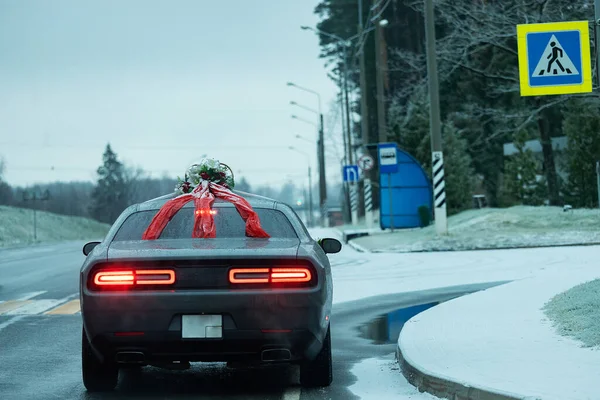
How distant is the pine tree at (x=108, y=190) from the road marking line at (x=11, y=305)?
116349 millimetres

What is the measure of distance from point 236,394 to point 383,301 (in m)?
7.77

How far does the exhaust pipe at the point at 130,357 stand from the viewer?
25.8 ft

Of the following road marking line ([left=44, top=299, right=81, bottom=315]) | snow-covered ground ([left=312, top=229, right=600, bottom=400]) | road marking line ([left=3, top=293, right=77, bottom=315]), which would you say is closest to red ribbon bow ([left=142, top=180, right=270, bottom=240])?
snow-covered ground ([left=312, top=229, right=600, bottom=400])

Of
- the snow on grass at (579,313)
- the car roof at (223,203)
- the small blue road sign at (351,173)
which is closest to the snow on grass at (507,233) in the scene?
the small blue road sign at (351,173)

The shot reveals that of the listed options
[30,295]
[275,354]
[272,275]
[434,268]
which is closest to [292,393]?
[275,354]

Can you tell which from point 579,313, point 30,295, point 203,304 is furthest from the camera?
point 30,295

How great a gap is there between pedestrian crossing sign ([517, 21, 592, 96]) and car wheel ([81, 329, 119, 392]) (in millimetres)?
6962

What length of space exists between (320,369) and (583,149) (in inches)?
1327

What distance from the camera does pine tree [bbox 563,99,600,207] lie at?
1567 inches

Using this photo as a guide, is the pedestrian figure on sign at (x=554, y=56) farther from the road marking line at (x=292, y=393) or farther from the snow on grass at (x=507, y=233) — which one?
the snow on grass at (x=507, y=233)

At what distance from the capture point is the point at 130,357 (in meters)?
7.92

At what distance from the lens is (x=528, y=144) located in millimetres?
61125

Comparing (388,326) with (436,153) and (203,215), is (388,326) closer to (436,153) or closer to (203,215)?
(203,215)

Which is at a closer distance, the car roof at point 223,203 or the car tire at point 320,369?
the car tire at point 320,369
